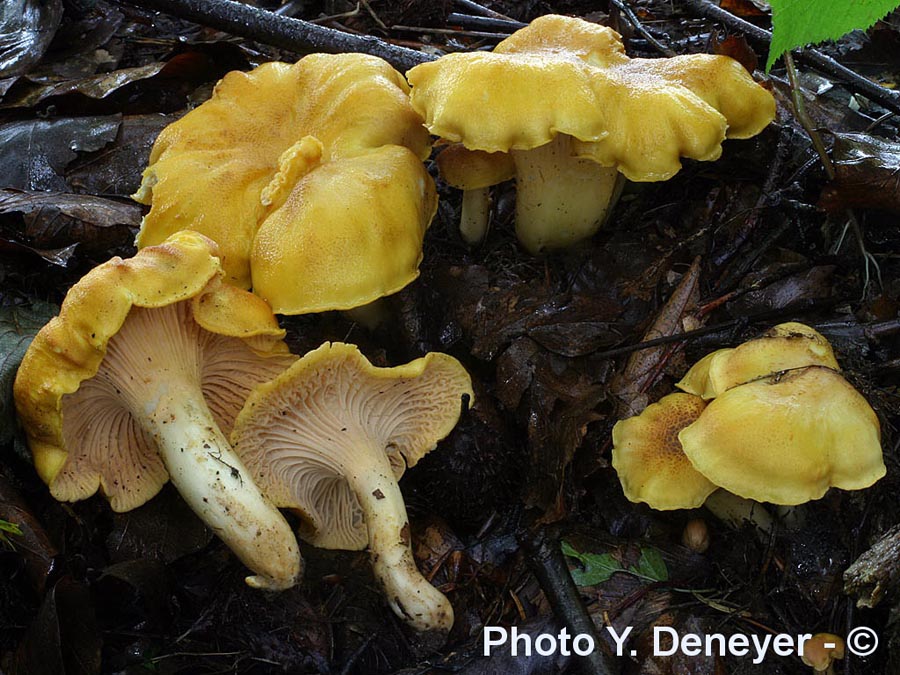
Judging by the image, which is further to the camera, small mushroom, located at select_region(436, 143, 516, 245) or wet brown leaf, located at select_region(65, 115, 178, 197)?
wet brown leaf, located at select_region(65, 115, 178, 197)

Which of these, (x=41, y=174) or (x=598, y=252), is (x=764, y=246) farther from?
(x=41, y=174)

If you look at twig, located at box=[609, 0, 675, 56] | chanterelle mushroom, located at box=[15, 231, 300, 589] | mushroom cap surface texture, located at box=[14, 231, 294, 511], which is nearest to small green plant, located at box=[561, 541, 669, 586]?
chanterelle mushroom, located at box=[15, 231, 300, 589]

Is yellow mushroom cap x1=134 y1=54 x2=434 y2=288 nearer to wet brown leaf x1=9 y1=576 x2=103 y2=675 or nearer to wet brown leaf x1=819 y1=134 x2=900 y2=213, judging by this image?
wet brown leaf x1=9 y1=576 x2=103 y2=675

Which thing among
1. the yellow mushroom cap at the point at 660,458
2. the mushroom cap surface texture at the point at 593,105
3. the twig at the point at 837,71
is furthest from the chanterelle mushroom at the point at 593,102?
the twig at the point at 837,71

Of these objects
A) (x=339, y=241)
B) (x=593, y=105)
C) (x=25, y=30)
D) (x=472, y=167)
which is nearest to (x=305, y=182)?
(x=339, y=241)

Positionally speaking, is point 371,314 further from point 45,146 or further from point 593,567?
point 45,146

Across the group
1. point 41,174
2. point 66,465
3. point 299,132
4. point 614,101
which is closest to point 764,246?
point 614,101
